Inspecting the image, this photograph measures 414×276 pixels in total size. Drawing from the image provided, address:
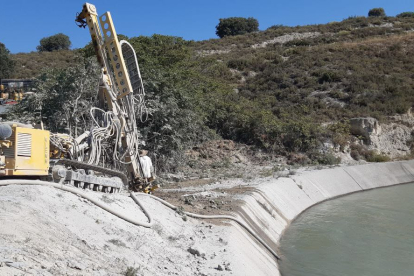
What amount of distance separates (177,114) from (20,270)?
639 inches

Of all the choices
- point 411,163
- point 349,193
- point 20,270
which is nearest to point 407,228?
point 349,193

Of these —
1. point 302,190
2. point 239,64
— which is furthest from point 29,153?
point 239,64

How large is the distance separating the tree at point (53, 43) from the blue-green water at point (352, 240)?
69057mm

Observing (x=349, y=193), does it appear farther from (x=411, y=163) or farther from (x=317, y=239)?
(x=317, y=239)

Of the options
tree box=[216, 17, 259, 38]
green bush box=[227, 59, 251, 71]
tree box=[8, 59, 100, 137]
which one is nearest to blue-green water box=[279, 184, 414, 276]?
tree box=[8, 59, 100, 137]

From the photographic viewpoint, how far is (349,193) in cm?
A: 2458

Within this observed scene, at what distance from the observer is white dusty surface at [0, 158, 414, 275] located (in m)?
5.82

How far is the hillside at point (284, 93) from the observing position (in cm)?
2180

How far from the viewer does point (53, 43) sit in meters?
80.1

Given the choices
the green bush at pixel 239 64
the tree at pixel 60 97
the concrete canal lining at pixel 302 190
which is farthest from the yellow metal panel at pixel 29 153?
the green bush at pixel 239 64

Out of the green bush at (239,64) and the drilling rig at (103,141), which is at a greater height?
the green bush at (239,64)

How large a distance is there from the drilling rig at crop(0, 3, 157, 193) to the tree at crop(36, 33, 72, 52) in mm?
71810

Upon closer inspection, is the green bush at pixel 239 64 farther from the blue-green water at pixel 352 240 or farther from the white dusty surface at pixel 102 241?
the white dusty surface at pixel 102 241

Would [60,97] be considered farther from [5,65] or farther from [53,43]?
[53,43]
